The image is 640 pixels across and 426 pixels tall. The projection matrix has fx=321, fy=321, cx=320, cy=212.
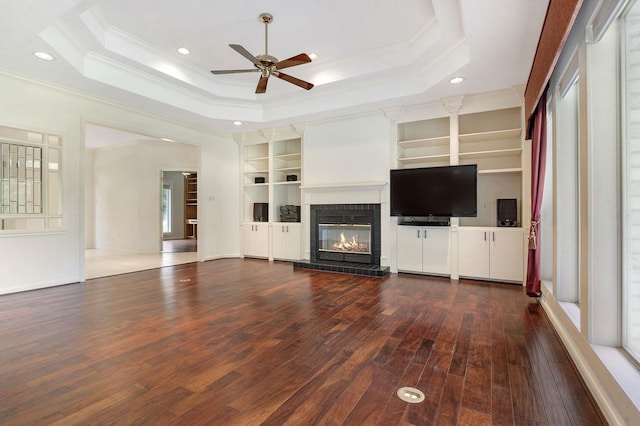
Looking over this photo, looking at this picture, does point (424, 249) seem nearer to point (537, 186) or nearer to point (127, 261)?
point (537, 186)

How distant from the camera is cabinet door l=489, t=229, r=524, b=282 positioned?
4.62 m

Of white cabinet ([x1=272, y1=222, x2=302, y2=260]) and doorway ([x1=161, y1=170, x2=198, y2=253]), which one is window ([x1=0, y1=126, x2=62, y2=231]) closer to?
white cabinet ([x1=272, y1=222, x2=302, y2=260])

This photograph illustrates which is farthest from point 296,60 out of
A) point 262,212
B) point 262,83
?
point 262,212

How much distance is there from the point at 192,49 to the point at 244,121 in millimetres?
1951

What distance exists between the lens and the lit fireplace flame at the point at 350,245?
19.9ft

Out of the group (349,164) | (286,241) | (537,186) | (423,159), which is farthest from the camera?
(286,241)

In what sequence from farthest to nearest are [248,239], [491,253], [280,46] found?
[248,239] → [491,253] → [280,46]

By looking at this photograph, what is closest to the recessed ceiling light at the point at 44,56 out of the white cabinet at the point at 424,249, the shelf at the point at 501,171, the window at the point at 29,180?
the window at the point at 29,180

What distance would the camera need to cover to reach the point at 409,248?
5.45 metres

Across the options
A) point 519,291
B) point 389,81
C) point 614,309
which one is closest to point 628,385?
point 614,309

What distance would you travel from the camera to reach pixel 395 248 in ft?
18.2

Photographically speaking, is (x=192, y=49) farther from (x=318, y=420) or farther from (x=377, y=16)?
(x=318, y=420)

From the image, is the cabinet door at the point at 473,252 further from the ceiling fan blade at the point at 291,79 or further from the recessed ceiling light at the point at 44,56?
the recessed ceiling light at the point at 44,56

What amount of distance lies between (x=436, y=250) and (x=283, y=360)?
3626 millimetres
